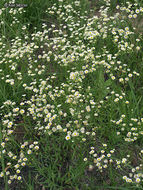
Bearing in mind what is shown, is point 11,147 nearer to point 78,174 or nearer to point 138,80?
point 78,174

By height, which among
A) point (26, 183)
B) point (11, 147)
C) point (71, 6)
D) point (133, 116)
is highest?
point (71, 6)

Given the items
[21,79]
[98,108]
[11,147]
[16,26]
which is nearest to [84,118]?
[98,108]

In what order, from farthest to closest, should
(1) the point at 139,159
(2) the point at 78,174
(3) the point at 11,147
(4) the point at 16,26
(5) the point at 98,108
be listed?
(4) the point at 16,26 < (5) the point at 98,108 < (3) the point at 11,147 < (1) the point at 139,159 < (2) the point at 78,174

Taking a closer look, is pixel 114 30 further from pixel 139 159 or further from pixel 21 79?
pixel 139 159

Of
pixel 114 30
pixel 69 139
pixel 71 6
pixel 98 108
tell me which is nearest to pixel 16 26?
pixel 71 6

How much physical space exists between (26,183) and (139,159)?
127cm

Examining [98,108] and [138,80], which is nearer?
[98,108]

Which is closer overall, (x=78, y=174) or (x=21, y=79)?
(x=78, y=174)

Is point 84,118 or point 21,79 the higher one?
point 21,79

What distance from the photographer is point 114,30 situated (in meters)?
3.94

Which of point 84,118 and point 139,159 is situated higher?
point 84,118

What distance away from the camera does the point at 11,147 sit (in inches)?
110

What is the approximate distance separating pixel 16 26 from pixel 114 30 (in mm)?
1944

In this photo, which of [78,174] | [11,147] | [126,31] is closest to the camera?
[78,174]
